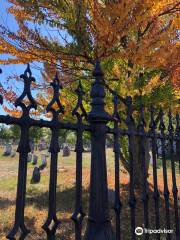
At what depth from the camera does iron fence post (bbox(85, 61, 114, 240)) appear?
220 centimetres

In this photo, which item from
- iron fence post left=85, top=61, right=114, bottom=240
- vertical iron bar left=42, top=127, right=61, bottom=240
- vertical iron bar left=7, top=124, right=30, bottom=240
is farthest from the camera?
iron fence post left=85, top=61, right=114, bottom=240

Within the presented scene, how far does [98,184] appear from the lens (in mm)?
2217

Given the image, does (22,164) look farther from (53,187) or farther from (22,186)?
(53,187)

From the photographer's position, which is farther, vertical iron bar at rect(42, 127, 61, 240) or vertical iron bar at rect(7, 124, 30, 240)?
vertical iron bar at rect(42, 127, 61, 240)

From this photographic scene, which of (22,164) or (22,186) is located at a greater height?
(22,164)

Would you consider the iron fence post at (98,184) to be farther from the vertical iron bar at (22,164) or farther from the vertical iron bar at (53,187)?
the vertical iron bar at (22,164)

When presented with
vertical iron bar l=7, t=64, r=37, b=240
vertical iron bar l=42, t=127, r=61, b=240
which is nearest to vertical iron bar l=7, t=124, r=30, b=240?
vertical iron bar l=7, t=64, r=37, b=240

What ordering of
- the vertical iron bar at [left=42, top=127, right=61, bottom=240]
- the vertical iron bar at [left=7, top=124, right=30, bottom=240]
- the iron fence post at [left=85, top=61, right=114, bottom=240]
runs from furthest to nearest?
1. the iron fence post at [left=85, top=61, right=114, bottom=240]
2. the vertical iron bar at [left=42, top=127, right=61, bottom=240]
3. the vertical iron bar at [left=7, top=124, right=30, bottom=240]

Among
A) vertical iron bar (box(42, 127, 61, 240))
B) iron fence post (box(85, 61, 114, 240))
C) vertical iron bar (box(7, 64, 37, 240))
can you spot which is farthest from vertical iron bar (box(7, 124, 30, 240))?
iron fence post (box(85, 61, 114, 240))

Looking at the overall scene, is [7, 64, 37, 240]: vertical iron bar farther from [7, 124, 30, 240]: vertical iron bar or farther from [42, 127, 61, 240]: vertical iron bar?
[42, 127, 61, 240]: vertical iron bar

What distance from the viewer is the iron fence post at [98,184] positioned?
2.20 metres

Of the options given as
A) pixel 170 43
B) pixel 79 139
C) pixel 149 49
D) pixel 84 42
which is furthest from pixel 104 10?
pixel 79 139

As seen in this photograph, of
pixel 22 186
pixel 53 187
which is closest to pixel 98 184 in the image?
pixel 53 187

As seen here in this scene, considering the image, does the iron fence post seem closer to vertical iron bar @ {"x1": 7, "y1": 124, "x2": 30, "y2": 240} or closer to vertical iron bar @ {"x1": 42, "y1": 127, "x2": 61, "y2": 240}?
vertical iron bar @ {"x1": 42, "y1": 127, "x2": 61, "y2": 240}
